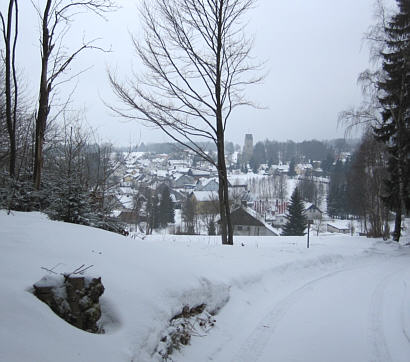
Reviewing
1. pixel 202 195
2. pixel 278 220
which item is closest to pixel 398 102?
pixel 202 195

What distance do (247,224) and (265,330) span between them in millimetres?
41954

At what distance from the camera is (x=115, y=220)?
30.1 ft

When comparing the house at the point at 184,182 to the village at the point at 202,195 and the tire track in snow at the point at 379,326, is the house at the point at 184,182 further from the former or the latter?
the tire track in snow at the point at 379,326

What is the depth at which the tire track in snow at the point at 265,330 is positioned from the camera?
14.4 ft

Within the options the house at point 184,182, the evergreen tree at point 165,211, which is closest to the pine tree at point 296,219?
the evergreen tree at point 165,211

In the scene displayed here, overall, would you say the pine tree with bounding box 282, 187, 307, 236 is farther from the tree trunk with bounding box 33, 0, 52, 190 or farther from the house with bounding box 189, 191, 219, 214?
the tree trunk with bounding box 33, 0, 52, 190

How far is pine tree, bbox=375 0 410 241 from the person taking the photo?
16.6m

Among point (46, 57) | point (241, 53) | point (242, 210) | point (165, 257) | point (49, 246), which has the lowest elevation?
point (242, 210)

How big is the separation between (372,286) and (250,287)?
11.3ft

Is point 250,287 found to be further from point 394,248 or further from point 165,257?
point 394,248

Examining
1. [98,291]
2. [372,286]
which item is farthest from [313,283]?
[98,291]

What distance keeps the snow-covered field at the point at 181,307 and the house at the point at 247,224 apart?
38.1 m

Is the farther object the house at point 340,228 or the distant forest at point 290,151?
the distant forest at point 290,151

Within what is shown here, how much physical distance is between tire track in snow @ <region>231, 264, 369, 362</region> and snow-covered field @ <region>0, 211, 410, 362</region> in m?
0.02
